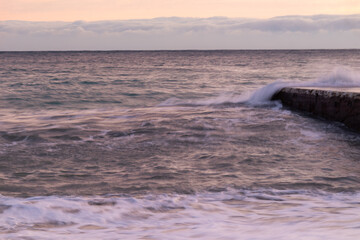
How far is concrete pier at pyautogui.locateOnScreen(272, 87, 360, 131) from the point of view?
20.6ft

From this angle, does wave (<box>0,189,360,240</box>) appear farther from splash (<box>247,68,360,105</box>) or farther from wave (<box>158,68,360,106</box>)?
splash (<box>247,68,360,105</box>)

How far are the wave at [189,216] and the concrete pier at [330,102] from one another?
10.8 feet

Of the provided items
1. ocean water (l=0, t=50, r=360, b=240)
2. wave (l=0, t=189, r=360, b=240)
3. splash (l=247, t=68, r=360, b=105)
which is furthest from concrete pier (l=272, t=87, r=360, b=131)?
wave (l=0, t=189, r=360, b=240)

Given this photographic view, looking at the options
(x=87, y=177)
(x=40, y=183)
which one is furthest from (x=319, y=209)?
(x=40, y=183)

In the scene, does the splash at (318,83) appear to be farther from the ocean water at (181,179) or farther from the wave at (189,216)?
the wave at (189,216)

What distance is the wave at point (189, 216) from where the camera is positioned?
99.4 inches

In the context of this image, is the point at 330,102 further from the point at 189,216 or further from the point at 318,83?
the point at 189,216

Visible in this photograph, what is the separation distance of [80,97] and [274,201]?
1071 cm

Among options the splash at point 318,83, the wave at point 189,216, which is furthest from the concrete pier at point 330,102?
the wave at point 189,216

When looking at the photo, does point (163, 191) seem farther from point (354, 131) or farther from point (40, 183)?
point (354, 131)

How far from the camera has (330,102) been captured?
23.1 feet

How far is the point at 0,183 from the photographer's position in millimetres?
3711

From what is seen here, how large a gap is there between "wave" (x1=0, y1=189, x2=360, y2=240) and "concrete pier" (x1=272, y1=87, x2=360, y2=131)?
10.8 feet

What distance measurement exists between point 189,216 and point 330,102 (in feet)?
16.7
